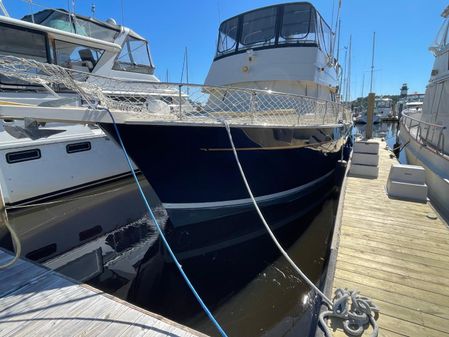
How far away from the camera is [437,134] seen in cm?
665

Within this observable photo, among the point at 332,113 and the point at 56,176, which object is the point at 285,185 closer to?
the point at 332,113

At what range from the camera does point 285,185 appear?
5.48m

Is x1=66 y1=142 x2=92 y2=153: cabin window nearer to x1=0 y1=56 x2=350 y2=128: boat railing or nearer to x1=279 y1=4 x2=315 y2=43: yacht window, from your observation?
x1=0 y1=56 x2=350 y2=128: boat railing

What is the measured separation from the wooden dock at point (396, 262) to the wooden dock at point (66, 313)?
165 centimetres

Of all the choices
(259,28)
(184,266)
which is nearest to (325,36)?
(259,28)

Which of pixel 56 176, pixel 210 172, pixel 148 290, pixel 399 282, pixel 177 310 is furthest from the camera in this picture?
pixel 56 176

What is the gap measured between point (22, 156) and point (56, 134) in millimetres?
964

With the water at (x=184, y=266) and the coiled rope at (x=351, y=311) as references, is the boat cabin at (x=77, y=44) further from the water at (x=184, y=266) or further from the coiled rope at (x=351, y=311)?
the coiled rope at (x=351, y=311)

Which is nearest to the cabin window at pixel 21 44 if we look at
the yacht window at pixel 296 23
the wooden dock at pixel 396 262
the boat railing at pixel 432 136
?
the yacht window at pixel 296 23

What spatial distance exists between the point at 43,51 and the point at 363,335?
29.3ft

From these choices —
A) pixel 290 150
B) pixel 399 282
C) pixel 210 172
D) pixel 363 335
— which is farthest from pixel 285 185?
pixel 363 335

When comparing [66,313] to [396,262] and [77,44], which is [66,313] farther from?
[77,44]

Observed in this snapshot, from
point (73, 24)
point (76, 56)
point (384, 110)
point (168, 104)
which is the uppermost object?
point (73, 24)

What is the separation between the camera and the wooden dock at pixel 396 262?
2.30 meters
